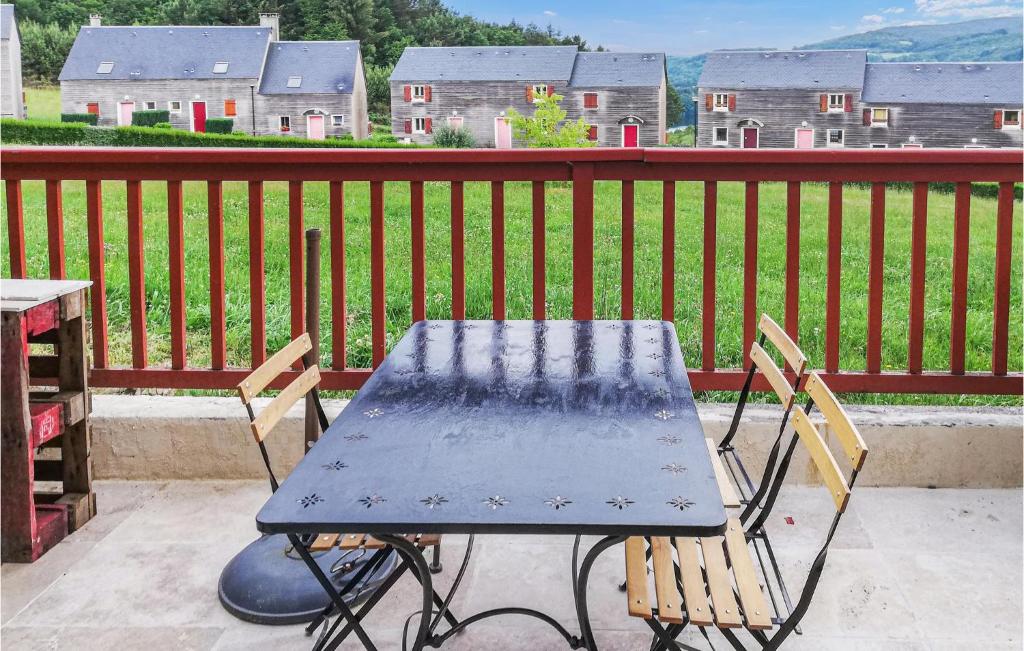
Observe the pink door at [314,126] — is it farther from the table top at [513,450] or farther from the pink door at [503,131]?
the table top at [513,450]

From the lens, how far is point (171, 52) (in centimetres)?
2306

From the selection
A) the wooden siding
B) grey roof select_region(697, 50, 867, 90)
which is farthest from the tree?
grey roof select_region(697, 50, 867, 90)

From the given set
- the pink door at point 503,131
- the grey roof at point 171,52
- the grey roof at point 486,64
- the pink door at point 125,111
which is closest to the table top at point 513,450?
the pink door at point 503,131

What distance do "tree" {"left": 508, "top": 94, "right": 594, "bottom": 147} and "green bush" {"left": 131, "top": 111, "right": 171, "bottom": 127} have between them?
8.56m

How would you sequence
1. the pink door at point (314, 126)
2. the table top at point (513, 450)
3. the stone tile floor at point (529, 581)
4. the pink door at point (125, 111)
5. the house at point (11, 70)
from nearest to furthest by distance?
the table top at point (513, 450)
the stone tile floor at point (529, 581)
the house at point (11, 70)
the pink door at point (314, 126)
the pink door at point (125, 111)

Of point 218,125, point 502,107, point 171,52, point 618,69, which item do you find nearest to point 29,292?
point 502,107

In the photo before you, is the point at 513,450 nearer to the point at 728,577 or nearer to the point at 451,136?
the point at 728,577

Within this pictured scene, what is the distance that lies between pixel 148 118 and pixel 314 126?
4.13 m

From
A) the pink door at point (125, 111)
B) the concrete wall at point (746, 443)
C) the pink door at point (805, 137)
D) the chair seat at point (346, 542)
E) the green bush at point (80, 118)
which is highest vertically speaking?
the pink door at point (125, 111)

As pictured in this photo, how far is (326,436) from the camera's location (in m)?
1.63

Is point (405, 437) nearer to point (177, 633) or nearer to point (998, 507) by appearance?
point (177, 633)

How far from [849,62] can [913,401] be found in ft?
65.6

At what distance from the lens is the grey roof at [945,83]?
61.8ft

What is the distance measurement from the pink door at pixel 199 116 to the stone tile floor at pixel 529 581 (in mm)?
21528
